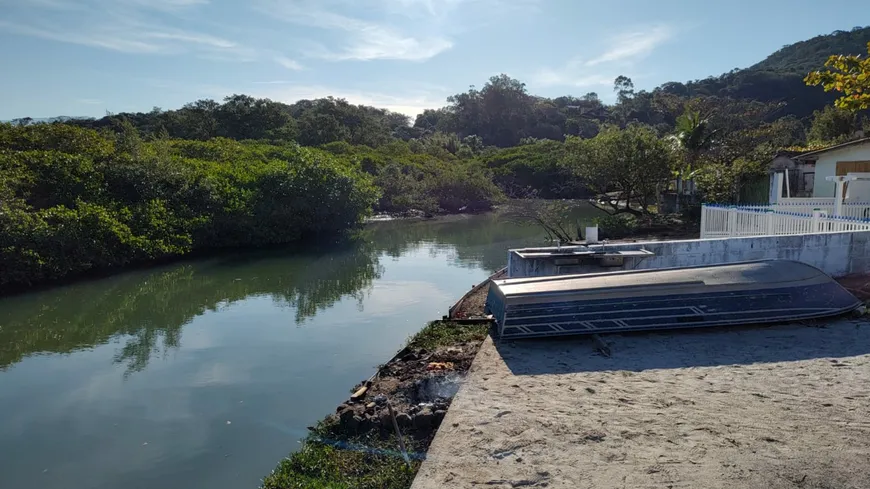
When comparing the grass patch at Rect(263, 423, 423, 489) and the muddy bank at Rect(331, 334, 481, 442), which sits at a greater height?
the muddy bank at Rect(331, 334, 481, 442)

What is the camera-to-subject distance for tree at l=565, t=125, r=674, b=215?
21547mm

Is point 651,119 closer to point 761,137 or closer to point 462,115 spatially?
point 462,115

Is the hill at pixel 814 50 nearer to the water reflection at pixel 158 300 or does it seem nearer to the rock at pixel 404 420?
the water reflection at pixel 158 300

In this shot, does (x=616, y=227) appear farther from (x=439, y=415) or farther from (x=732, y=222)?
(x=439, y=415)

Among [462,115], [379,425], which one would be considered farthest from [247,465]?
[462,115]

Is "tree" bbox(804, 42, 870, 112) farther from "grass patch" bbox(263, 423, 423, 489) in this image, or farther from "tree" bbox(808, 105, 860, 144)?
"tree" bbox(808, 105, 860, 144)

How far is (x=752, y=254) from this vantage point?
370 inches

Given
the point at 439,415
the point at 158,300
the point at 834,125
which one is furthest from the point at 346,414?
the point at 834,125

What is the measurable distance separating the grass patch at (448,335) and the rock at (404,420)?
2.28 m

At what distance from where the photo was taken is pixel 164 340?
35.8 feet

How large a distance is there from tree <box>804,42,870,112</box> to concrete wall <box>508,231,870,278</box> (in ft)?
15.9

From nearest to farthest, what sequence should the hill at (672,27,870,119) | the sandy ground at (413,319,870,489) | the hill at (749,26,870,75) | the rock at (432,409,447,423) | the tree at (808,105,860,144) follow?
the sandy ground at (413,319,870,489), the rock at (432,409,447,423), the tree at (808,105,860,144), the hill at (672,27,870,119), the hill at (749,26,870,75)

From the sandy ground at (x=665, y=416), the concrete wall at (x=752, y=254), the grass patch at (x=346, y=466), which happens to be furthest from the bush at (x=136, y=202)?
the sandy ground at (x=665, y=416)

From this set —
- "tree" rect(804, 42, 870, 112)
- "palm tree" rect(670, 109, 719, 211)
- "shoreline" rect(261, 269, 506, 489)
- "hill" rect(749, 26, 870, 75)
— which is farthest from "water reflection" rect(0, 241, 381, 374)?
"hill" rect(749, 26, 870, 75)
